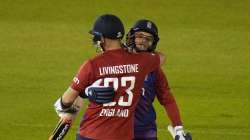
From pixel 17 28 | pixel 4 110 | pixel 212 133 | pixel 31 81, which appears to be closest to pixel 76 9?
pixel 17 28

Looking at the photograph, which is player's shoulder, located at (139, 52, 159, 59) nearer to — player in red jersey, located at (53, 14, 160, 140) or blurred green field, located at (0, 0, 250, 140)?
player in red jersey, located at (53, 14, 160, 140)

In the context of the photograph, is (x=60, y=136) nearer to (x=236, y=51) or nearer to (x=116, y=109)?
(x=116, y=109)

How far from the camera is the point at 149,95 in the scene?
28.0ft

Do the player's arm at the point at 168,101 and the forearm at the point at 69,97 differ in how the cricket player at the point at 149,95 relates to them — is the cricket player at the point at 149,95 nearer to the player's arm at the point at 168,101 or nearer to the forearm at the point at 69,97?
the player's arm at the point at 168,101

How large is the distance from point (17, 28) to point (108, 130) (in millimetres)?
13967

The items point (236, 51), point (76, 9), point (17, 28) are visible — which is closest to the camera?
point (236, 51)

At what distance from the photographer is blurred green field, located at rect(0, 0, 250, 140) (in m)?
13.4

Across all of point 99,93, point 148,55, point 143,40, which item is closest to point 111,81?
point 99,93

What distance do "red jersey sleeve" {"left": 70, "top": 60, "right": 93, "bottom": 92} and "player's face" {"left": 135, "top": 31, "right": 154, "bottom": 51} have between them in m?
1.26

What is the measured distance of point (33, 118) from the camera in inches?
524

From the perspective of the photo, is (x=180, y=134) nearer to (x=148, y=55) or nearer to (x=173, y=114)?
(x=173, y=114)

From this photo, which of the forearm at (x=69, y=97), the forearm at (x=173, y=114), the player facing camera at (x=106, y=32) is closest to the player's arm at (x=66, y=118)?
the forearm at (x=69, y=97)

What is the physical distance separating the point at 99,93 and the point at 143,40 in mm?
1311

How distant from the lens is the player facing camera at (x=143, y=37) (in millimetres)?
8602
